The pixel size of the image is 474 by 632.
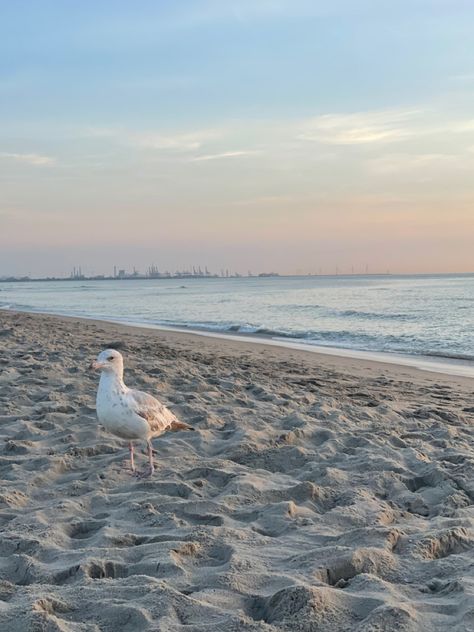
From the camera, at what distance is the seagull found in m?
5.34

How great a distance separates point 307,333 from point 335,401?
44.6 ft

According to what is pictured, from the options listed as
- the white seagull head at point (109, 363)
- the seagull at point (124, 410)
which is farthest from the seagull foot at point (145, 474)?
the white seagull head at point (109, 363)

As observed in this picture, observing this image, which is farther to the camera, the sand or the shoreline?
the shoreline

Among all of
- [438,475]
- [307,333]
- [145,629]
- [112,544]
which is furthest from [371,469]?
[307,333]

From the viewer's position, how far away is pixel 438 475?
5.12 m

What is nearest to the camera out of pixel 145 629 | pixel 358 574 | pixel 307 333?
pixel 145 629

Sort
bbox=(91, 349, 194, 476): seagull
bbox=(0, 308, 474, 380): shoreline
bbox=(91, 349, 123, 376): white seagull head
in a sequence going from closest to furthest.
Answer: bbox=(91, 349, 194, 476): seagull, bbox=(91, 349, 123, 376): white seagull head, bbox=(0, 308, 474, 380): shoreline

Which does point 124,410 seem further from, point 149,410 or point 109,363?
point 109,363

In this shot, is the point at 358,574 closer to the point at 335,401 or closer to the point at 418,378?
the point at 335,401

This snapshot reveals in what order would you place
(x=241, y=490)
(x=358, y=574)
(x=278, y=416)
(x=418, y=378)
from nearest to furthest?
(x=358, y=574)
(x=241, y=490)
(x=278, y=416)
(x=418, y=378)

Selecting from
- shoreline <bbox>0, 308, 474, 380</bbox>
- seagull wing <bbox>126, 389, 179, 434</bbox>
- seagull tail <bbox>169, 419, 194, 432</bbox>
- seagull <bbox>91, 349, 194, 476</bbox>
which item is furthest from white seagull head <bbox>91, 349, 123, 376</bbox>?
shoreline <bbox>0, 308, 474, 380</bbox>

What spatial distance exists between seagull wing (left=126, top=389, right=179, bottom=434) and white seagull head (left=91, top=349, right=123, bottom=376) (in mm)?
230

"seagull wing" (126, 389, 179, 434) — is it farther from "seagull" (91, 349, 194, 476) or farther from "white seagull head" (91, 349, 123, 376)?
"white seagull head" (91, 349, 123, 376)

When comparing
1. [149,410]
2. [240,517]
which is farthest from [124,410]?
[240,517]
